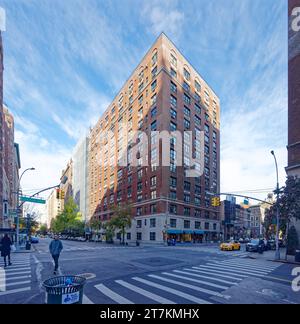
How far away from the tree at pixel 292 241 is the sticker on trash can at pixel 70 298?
2392 centimetres

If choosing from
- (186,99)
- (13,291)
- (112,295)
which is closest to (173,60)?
(186,99)

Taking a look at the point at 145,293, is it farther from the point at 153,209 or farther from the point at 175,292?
the point at 153,209

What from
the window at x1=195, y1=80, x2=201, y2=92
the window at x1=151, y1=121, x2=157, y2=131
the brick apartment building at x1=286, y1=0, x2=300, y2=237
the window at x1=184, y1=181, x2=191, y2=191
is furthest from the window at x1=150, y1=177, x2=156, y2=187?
the brick apartment building at x1=286, y1=0, x2=300, y2=237

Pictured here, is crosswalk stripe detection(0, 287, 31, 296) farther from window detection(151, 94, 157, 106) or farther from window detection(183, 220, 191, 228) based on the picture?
window detection(151, 94, 157, 106)

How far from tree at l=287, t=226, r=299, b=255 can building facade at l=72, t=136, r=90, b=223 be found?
80.5 metres

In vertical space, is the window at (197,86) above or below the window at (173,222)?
above

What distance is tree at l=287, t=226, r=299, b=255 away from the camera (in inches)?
882

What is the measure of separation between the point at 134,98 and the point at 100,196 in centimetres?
3632

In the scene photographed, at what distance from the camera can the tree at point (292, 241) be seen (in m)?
22.4

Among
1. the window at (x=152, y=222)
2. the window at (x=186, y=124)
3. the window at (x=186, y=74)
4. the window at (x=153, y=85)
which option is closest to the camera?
the window at (x=152, y=222)

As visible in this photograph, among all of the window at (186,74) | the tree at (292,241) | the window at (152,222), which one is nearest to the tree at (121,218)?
the window at (152,222)

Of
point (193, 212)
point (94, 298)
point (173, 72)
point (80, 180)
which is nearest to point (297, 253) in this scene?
point (94, 298)

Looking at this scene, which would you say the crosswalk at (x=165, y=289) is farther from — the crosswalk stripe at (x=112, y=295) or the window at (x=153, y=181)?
the window at (x=153, y=181)

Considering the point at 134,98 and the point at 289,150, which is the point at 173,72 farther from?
the point at 289,150
